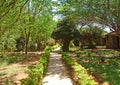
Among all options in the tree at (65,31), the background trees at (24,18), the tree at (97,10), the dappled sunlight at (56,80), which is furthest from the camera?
the tree at (65,31)

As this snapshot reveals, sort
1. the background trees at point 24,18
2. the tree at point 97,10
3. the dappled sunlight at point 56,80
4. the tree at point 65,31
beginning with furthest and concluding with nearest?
the tree at point 65,31 → the tree at point 97,10 → the dappled sunlight at point 56,80 → the background trees at point 24,18

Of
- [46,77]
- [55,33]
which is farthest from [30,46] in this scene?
[46,77]

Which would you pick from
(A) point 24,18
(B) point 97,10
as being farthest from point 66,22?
(A) point 24,18

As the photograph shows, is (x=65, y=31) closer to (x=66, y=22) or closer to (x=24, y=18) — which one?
(x=66, y=22)

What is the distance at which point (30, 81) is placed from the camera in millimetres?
10234

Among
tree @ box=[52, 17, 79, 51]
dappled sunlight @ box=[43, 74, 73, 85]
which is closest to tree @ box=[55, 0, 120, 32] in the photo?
dappled sunlight @ box=[43, 74, 73, 85]

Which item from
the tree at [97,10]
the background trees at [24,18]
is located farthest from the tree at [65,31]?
the tree at [97,10]

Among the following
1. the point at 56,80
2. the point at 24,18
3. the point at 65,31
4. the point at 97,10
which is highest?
the point at 97,10

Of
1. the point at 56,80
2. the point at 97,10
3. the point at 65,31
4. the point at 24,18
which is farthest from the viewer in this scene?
the point at 65,31

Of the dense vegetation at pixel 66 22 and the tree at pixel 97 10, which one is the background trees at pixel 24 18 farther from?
the tree at pixel 97 10

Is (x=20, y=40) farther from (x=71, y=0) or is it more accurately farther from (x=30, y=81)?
Result: (x=30, y=81)

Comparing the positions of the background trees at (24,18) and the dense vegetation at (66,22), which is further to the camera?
the dense vegetation at (66,22)

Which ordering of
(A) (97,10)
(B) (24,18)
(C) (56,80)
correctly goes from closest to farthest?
1. (C) (56,80)
2. (B) (24,18)
3. (A) (97,10)

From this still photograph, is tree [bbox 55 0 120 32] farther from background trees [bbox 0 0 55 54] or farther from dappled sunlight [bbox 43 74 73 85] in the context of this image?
dappled sunlight [bbox 43 74 73 85]
